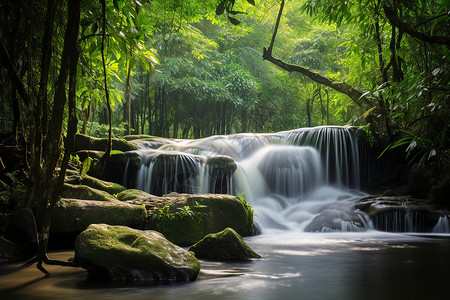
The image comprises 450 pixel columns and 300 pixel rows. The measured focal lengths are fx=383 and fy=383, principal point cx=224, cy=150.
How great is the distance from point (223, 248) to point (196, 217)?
1326 millimetres

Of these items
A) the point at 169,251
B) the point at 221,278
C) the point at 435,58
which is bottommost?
the point at 221,278

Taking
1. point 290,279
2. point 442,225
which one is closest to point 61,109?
point 290,279

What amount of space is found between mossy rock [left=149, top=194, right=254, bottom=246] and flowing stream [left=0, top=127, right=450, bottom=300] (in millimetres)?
578

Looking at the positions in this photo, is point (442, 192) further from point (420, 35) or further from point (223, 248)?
point (420, 35)

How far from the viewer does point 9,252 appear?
150 inches

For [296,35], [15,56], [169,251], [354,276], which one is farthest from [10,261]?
[296,35]

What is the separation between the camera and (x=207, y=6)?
7418 millimetres

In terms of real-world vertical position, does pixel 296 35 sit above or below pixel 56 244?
above

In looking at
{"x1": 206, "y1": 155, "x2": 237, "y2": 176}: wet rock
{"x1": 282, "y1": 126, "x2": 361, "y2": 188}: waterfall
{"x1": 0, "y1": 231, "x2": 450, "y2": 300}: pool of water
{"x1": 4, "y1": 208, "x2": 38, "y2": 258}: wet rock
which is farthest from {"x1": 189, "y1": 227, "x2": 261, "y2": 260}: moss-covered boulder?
{"x1": 282, "y1": 126, "x2": 361, "y2": 188}: waterfall

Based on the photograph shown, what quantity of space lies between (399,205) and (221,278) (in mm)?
6224

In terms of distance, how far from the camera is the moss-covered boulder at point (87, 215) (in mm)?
4562

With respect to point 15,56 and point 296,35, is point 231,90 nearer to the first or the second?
point 296,35

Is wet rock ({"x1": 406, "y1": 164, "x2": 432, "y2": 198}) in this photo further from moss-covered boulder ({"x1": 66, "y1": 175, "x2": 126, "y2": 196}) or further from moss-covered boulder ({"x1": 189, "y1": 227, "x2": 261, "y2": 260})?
moss-covered boulder ({"x1": 66, "y1": 175, "x2": 126, "y2": 196})

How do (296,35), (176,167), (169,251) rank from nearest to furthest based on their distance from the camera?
(169,251) → (176,167) → (296,35)
